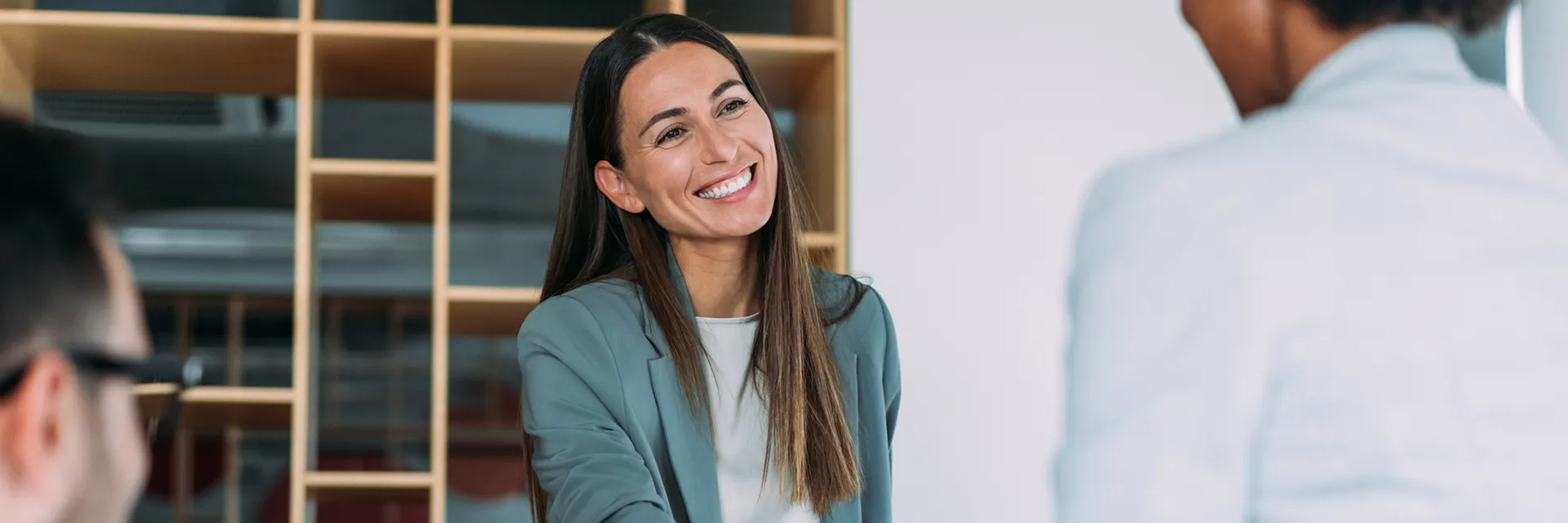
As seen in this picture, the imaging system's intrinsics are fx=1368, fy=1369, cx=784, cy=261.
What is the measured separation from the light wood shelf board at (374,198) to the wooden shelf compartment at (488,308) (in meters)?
0.25

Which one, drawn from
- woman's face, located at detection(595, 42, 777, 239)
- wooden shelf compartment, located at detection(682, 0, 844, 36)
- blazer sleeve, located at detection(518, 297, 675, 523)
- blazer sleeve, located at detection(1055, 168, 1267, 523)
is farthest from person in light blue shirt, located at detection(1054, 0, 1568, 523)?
wooden shelf compartment, located at detection(682, 0, 844, 36)

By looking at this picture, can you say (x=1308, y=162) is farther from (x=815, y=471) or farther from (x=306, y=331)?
(x=306, y=331)

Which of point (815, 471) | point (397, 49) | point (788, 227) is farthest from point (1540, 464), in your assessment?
point (397, 49)

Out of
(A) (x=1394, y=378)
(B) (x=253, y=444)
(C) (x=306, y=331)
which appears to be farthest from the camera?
(B) (x=253, y=444)

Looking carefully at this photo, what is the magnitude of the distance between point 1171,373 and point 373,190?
2.39 meters

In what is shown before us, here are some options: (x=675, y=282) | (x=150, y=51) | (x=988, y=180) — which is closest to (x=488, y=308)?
(x=150, y=51)

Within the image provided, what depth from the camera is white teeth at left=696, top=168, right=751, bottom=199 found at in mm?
1645

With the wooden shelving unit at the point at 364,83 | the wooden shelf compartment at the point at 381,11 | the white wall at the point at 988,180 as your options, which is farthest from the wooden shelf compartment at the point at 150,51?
the white wall at the point at 988,180

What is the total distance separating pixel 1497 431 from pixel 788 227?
1.10m

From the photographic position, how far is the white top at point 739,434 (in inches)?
60.4

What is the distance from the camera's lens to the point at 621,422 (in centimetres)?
150

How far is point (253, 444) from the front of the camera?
21.0 feet

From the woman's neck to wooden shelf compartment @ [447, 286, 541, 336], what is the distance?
2.82ft

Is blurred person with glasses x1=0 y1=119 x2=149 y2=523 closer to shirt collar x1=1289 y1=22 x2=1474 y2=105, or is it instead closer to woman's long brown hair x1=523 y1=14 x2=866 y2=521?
shirt collar x1=1289 y1=22 x2=1474 y2=105
